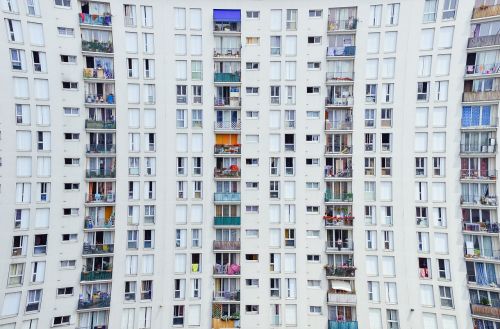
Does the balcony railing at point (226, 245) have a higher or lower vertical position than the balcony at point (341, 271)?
higher

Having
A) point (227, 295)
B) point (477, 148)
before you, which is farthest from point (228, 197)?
point (477, 148)

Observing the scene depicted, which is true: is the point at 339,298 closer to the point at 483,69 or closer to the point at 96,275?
the point at 96,275

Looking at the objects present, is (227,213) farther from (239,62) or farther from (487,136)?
(487,136)

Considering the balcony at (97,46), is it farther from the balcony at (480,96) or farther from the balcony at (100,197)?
the balcony at (480,96)

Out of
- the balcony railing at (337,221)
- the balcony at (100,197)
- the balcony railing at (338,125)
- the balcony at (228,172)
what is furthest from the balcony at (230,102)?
the balcony railing at (337,221)

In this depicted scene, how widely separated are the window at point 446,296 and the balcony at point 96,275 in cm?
2994

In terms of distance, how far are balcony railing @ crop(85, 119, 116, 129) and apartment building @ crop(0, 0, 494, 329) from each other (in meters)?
0.20

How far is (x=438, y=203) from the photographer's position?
27938 millimetres

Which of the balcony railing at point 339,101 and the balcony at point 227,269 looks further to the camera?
the balcony at point 227,269

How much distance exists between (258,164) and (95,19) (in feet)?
64.9

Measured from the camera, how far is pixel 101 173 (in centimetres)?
2827

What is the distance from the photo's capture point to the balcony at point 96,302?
27531mm

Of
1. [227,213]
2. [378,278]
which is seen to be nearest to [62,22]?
[227,213]

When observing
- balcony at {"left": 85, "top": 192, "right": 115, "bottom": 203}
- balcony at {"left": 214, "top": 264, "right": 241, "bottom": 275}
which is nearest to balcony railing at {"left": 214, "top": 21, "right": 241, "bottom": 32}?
balcony at {"left": 85, "top": 192, "right": 115, "bottom": 203}
